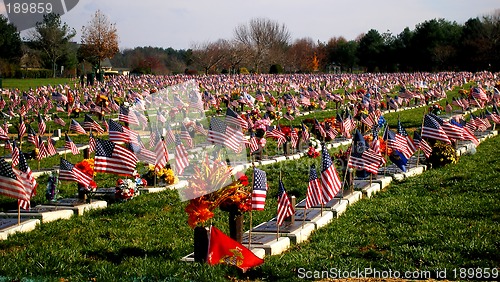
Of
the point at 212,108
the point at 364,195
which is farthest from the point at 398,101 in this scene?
the point at 364,195

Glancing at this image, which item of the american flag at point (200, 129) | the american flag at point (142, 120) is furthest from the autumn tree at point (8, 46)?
the american flag at point (200, 129)

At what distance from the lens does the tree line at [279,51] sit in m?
87.7

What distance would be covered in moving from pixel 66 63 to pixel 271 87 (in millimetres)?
42446

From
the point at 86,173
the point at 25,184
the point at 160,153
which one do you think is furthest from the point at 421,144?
the point at 25,184

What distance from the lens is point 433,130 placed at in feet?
63.0

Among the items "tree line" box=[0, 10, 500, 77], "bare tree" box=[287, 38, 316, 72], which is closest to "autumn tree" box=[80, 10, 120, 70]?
"tree line" box=[0, 10, 500, 77]

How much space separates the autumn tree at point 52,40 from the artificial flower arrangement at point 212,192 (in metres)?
81.0

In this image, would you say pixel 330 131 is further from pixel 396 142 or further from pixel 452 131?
pixel 396 142

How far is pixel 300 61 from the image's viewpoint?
129125mm

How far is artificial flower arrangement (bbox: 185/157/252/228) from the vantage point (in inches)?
410

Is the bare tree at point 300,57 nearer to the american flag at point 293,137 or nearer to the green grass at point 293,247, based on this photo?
the american flag at point 293,137

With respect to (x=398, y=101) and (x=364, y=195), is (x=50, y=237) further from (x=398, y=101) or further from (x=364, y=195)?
(x=398, y=101)

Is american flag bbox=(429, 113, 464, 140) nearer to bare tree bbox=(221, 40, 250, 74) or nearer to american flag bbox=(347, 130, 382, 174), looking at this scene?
american flag bbox=(347, 130, 382, 174)

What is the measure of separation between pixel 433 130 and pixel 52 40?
78.0 metres
